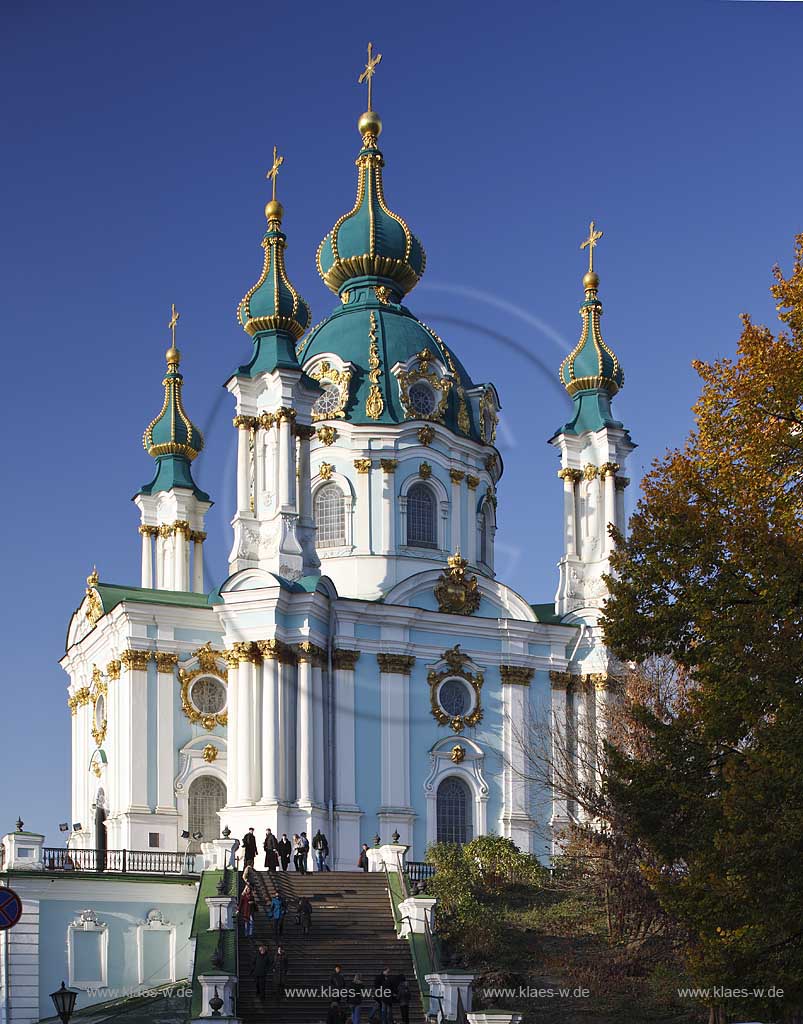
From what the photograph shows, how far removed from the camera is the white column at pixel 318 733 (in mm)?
41750

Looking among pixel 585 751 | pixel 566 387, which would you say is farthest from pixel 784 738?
pixel 566 387

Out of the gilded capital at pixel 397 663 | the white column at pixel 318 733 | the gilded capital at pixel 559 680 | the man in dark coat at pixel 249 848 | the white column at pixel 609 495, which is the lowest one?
the man in dark coat at pixel 249 848

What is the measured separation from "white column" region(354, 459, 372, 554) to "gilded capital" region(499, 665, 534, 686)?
16.8ft

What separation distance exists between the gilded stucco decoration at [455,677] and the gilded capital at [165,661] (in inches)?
262

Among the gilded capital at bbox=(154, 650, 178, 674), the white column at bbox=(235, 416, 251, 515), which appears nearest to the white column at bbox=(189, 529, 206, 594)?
the white column at bbox=(235, 416, 251, 515)

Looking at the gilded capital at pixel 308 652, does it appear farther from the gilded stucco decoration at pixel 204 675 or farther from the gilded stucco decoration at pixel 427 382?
the gilded stucco decoration at pixel 427 382

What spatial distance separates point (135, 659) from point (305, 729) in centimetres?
465

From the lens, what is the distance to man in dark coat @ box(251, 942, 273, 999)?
28.3 meters

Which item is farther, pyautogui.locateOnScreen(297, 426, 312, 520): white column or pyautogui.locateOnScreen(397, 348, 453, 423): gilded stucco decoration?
pyautogui.locateOnScreen(397, 348, 453, 423): gilded stucco decoration

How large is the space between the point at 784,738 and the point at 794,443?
4158 millimetres

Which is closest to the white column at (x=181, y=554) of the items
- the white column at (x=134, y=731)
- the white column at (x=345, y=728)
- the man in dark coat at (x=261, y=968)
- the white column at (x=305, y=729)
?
the white column at (x=134, y=731)

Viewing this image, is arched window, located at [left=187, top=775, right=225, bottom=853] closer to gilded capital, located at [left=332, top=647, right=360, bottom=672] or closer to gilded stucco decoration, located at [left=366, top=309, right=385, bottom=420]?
gilded capital, located at [left=332, top=647, right=360, bottom=672]

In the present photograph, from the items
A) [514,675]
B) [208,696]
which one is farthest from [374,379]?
[208,696]

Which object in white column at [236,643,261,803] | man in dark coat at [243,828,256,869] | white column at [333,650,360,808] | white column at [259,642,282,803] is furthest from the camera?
white column at [333,650,360,808]
